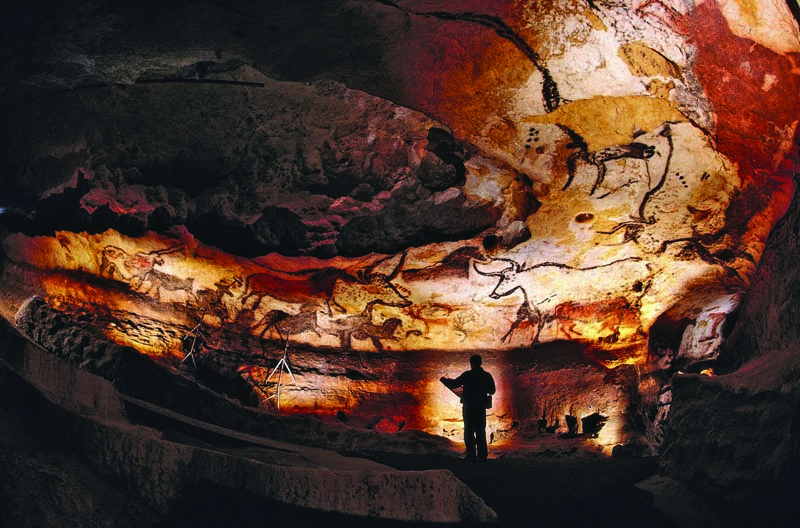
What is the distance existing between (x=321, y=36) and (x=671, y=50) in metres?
1.90

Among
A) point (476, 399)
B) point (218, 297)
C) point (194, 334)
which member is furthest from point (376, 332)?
point (476, 399)

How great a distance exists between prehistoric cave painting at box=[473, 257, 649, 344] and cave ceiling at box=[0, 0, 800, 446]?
2 cm

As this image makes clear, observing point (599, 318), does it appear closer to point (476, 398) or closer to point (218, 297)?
point (476, 398)

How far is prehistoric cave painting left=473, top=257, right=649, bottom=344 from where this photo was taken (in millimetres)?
5352

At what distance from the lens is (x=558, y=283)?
555cm

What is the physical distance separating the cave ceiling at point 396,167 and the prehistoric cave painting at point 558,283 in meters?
0.02

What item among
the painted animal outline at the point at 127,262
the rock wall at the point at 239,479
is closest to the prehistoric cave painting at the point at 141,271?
the painted animal outline at the point at 127,262

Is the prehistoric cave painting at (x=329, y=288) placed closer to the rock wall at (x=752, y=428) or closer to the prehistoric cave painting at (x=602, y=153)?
the prehistoric cave painting at (x=602, y=153)

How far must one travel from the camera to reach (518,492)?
2598 mm

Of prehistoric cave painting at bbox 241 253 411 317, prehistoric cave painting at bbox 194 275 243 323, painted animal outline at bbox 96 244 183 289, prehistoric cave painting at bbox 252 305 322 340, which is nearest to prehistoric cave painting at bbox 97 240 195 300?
painted animal outline at bbox 96 244 183 289

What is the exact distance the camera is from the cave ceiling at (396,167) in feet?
10.9

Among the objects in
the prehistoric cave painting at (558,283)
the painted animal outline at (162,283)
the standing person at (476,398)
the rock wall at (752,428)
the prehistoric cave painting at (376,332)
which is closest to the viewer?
the rock wall at (752,428)

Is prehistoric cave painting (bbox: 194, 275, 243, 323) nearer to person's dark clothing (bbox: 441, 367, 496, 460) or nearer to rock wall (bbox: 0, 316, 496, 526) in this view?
person's dark clothing (bbox: 441, 367, 496, 460)

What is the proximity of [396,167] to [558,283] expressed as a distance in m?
1.85
